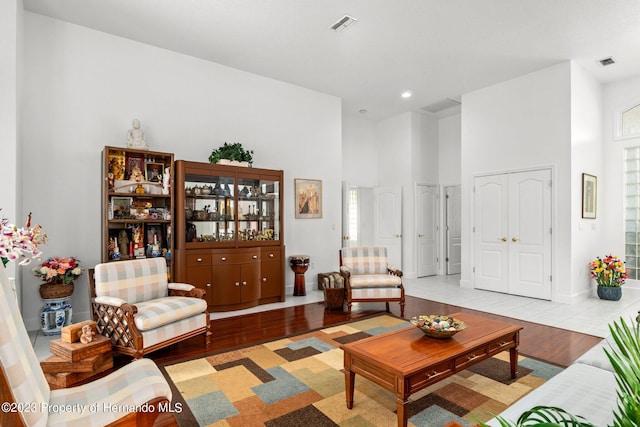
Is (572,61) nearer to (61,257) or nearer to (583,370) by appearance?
(583,370)

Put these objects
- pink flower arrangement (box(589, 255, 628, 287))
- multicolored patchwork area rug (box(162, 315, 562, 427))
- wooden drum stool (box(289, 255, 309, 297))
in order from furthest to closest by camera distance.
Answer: wooden drum stool (box(289, 255, 309, 297))
pink flower arrangement (box(589, 255, 628, 287))
multicolored patchwork area rug (box(162, 315, 562, 427))

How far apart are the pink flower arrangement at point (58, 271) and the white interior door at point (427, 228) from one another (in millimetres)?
6340

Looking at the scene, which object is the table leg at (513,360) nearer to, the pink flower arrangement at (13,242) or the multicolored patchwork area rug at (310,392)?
the multicolored patchwork area rug at (310,392)

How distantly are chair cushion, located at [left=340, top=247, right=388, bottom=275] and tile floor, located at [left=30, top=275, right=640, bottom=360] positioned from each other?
0.85 meters

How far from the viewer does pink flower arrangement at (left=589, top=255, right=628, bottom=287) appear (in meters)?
5.62

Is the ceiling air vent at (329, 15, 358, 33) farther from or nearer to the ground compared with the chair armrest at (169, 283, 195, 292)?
farther from the ground

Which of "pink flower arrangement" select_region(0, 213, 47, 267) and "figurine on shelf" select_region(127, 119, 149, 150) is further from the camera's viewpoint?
"figurine on shelf" select_region(127, 119, 149, 150)

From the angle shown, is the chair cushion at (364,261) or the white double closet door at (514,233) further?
the white double closet door at (514,233)

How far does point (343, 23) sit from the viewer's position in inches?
172

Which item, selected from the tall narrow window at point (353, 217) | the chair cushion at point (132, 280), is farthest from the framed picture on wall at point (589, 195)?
the chair cushion at point (132, 280)

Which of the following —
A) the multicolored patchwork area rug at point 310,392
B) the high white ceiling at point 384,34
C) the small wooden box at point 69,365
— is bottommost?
the multicolored patchwork area rug at point 310,392

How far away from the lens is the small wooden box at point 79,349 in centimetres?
284

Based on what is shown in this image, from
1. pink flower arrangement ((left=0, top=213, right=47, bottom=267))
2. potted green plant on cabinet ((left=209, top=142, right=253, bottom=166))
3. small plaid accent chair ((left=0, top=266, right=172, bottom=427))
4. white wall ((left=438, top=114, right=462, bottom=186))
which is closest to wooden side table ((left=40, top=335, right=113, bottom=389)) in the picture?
pink flower arrangement ((left=0, top=213, right=47, bottom=267))

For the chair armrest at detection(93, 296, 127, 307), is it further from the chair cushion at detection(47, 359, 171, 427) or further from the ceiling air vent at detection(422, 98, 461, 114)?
the ceiling air vent at detection(422, 98, 461, 114)
